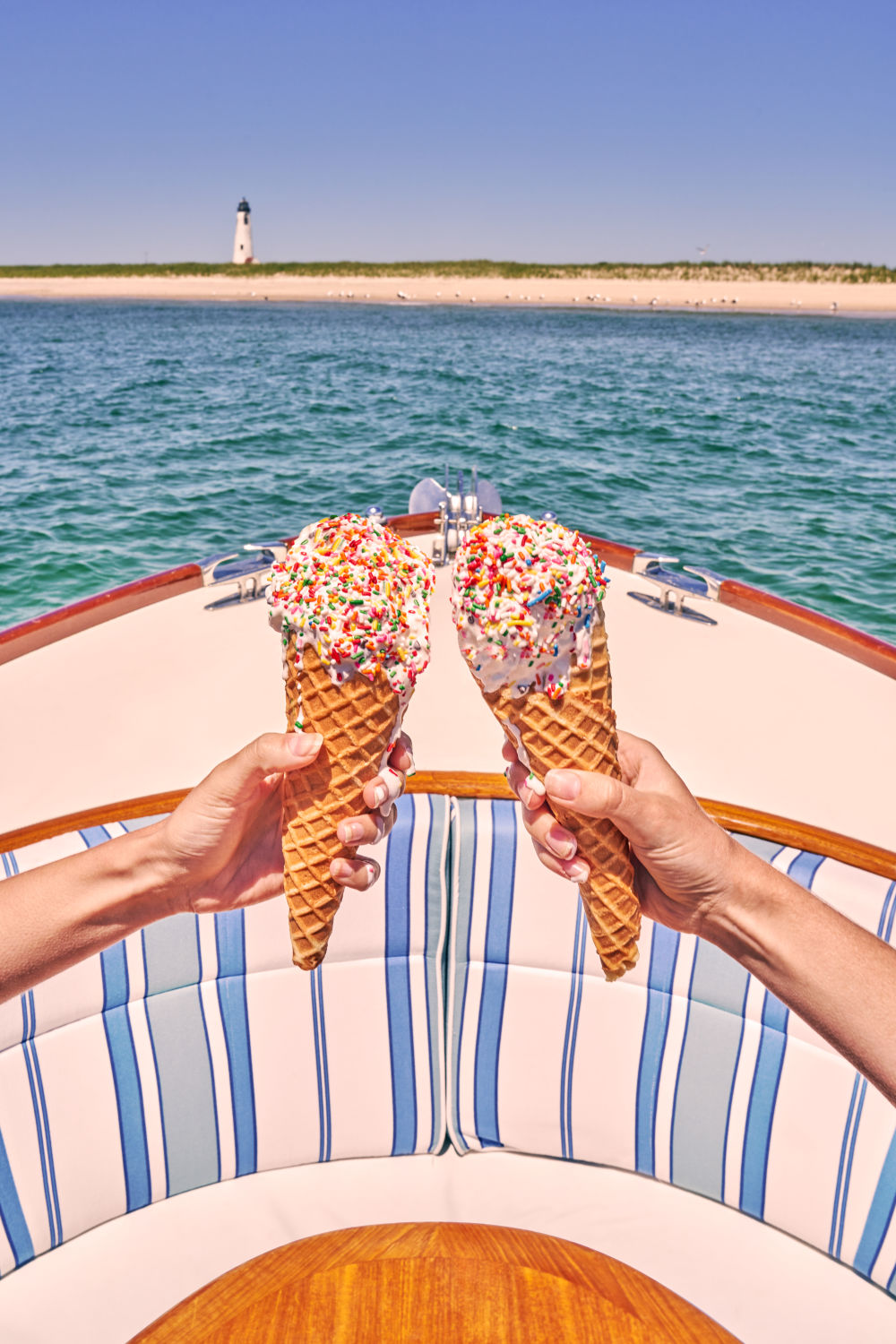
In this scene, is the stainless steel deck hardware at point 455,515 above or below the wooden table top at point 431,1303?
above

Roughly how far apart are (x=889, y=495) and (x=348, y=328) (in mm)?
35789

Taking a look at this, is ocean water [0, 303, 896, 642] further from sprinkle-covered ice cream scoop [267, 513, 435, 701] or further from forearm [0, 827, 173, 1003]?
sprinkle-covered ice cream scoop [267, 513, 435, 701]

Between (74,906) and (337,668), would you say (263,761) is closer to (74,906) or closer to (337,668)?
(337,668)

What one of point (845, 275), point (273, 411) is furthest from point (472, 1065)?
point (845, 275)

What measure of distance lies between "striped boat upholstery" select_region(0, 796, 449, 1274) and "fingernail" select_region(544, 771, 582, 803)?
763 mm

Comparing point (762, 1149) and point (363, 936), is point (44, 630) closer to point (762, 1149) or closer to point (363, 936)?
A: point (363, 936)

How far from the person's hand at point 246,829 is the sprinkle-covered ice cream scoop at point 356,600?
7.9 inches

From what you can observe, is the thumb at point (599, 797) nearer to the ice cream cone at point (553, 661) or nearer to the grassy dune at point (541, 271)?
the ice cream cone at point (553, 661)

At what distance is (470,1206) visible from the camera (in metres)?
2.35

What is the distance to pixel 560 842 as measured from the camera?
1.66 meters

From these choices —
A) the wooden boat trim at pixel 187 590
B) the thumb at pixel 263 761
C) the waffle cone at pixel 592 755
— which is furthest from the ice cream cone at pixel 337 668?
the wooden boat trim at pixel 187 590

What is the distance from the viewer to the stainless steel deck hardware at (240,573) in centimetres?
408

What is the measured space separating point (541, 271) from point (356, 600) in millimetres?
92535

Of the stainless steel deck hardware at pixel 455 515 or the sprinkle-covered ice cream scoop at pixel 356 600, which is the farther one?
the stainless steel deck hardware at pixel 455 515
